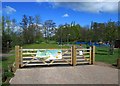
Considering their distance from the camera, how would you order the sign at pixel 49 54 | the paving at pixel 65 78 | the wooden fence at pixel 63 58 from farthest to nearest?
the sign at pixel 49 54
the wooden fence at pixel 63 58
the paving at pixel 65 78

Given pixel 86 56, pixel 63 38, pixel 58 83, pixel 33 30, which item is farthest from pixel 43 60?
pixel 63 38

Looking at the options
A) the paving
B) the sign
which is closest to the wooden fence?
the sign

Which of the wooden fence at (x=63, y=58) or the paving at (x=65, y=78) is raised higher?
the wooden fence at (x=63, y=58)

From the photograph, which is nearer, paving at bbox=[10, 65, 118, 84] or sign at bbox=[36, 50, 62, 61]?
paving at bbox=[10, 65, 118, 84]

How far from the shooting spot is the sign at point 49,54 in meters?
17.8

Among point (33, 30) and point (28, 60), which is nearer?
point (28, 60)

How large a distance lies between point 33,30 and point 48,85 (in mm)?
54884

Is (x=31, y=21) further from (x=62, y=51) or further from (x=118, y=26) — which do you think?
(x=62, y=51)

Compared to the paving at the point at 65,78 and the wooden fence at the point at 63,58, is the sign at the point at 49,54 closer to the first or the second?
the wooden fence at the point at 63,58

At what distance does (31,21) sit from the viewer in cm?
6719

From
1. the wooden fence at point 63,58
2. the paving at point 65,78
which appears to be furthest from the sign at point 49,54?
the paving at point 65,78

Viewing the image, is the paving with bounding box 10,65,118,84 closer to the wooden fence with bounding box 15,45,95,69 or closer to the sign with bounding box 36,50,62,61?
the wooden fence with bounding box 15,45,95,69

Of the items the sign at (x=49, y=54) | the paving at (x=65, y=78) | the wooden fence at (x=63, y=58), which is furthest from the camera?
the sign at (x=49, y=54)

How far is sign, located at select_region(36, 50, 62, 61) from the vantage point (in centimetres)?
1784
